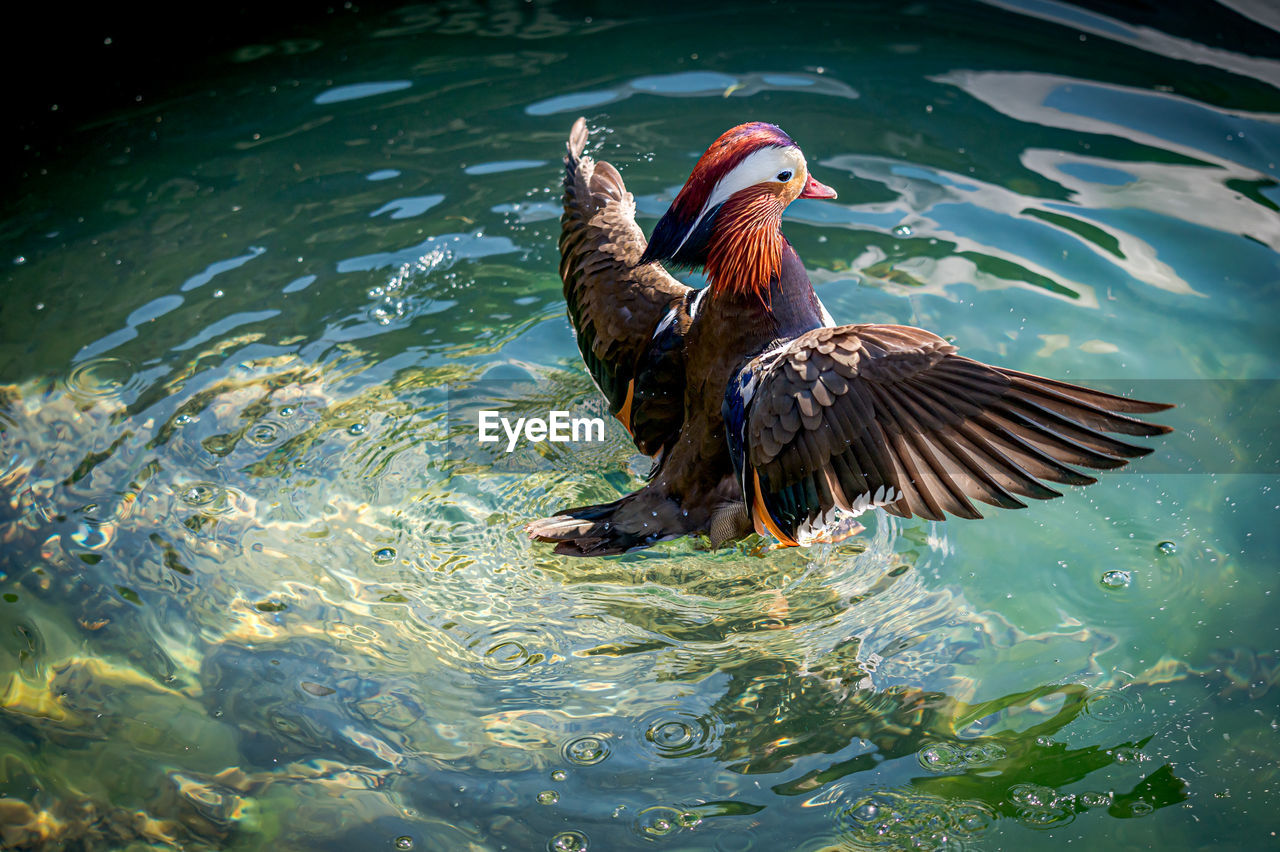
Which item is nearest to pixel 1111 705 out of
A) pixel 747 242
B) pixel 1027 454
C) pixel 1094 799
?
pixel 1094 799

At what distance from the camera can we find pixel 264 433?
375 centimetres

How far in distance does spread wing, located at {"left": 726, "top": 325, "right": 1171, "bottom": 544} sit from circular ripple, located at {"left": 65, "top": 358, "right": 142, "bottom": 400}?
255 centimetres

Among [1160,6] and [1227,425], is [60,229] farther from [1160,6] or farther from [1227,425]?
[1160,6]

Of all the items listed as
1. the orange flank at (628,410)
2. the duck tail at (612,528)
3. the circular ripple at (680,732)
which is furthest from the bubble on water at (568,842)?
the orange flank at (628,410)

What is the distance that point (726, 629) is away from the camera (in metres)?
3.12

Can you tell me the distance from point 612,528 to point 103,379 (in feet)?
7.21

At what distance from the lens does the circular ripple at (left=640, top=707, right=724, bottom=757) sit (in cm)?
278

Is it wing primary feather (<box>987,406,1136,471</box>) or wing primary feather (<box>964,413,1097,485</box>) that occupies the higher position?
wing primary feather (<box>987,406,1136,471</box>)

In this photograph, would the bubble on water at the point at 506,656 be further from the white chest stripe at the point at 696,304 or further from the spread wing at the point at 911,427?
the white chest stripe at the point at 696,304

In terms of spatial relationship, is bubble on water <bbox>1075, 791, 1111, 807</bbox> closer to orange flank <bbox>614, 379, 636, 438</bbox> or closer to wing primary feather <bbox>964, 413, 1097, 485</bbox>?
wing primary feather <bbox>964, 413, 1097, 485</bbox>

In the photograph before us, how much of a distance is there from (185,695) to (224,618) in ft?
0.89

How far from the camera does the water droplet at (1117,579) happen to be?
10.4 feet

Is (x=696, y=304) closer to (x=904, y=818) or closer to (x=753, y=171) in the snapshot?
(x=753, y=171)

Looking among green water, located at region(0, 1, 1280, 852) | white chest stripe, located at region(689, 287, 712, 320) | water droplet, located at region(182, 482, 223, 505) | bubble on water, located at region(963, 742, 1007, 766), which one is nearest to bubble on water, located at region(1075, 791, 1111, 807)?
green water, located at region(0, 1, 1280, 852)
